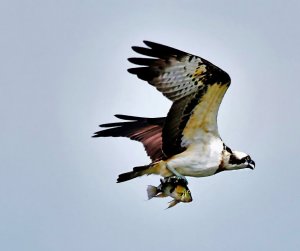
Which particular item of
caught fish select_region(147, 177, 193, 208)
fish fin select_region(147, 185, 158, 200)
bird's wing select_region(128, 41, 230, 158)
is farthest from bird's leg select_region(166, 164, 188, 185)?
fish fin select_region(147, 185, 158, 200)

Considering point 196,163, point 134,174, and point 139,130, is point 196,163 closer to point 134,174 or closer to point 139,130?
point 134,174

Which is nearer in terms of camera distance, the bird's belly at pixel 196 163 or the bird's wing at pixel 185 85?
the bird's wing at pixel 185 85

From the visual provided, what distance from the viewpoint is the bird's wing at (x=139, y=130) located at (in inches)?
1153

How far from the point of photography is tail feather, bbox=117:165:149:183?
1058 inches

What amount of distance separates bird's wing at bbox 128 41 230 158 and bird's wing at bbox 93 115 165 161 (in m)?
2.14

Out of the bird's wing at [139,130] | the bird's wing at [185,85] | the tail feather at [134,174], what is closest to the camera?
the bird's wing at [185,85]

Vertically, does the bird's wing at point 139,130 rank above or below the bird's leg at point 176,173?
above

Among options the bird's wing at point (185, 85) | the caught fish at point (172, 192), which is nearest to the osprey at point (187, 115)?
the bird's wing at point (185, 85)

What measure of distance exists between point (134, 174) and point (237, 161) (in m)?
1.94

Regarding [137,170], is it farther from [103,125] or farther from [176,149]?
[103,125]

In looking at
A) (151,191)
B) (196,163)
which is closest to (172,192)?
(151,191)

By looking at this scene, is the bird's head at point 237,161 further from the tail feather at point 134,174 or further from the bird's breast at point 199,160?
the tail feather at point 134,174

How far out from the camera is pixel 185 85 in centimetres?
2631

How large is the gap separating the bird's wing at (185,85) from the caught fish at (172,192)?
41.8 inches
